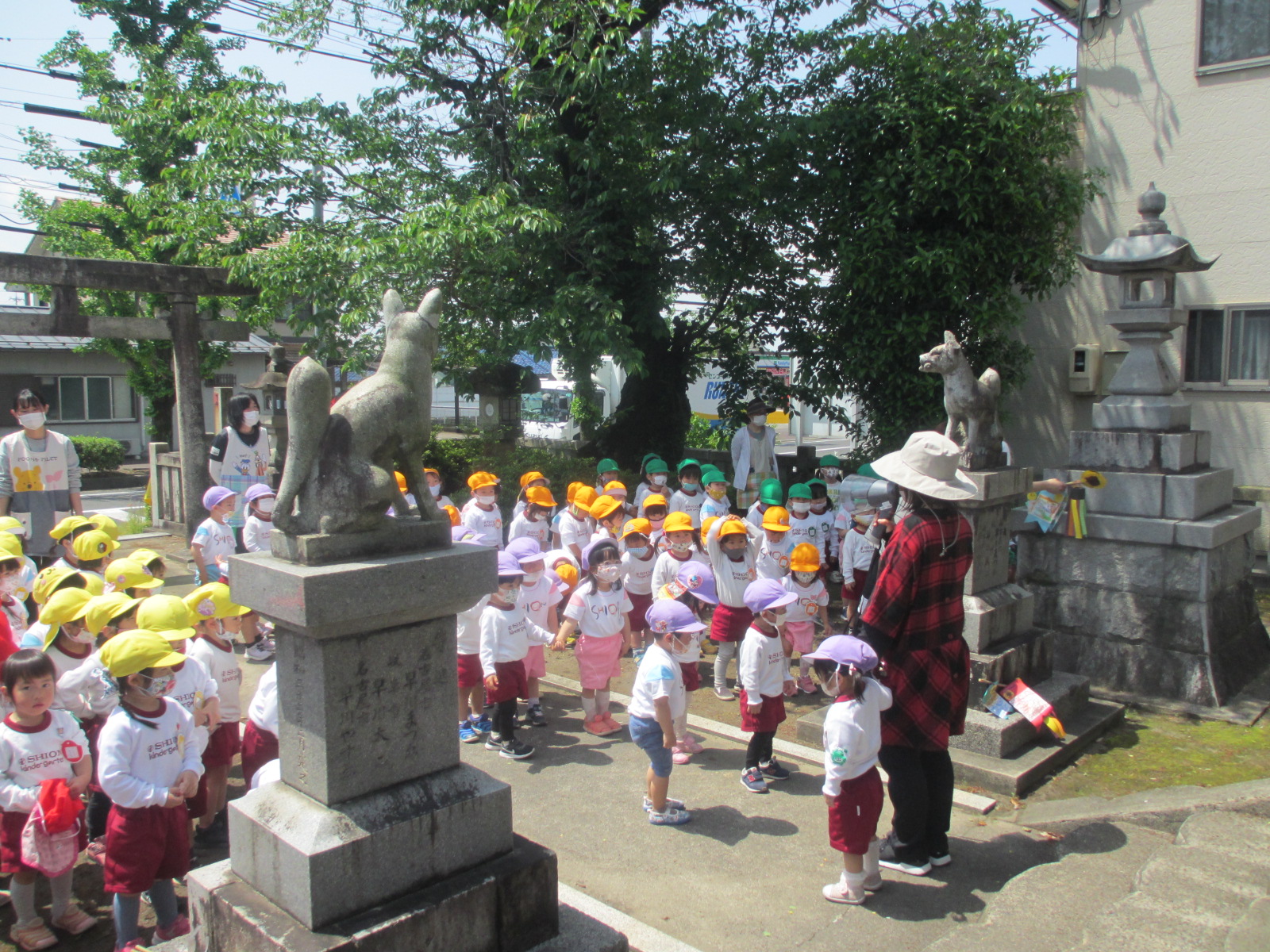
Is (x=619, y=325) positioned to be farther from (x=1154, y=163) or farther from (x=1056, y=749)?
(x=1154, y=163)

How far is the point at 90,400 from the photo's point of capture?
1094 inches

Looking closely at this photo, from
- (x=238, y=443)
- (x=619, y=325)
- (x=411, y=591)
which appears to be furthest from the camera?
(x=619, y=325)

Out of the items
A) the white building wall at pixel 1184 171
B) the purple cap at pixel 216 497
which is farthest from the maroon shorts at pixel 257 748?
the white building wall at pixel 1184 171

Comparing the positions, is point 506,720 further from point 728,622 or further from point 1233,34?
point 1233,34

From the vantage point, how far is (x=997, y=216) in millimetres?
10820

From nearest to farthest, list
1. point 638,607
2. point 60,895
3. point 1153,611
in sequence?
point 60,895, point 1153,611, point 638,607

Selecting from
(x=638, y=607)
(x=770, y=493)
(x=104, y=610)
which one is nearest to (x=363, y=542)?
(x=104, y=610)

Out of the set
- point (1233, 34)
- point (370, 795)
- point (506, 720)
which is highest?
point (1233, 34)

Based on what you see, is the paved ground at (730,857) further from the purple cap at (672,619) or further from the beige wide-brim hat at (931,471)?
the beige wide-brim hat at (931,471)

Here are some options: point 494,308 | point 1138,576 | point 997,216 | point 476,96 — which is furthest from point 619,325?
point 1138,576

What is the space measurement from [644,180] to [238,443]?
564 cm

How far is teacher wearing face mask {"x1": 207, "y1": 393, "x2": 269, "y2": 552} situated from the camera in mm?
9406

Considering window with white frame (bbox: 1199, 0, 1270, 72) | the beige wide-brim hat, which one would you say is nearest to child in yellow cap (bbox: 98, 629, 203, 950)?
the beige wide-brim hat

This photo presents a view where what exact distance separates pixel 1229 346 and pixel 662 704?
33.6 feet
